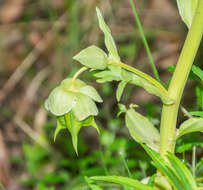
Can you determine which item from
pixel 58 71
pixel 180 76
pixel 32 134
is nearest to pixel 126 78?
pixel 180 76

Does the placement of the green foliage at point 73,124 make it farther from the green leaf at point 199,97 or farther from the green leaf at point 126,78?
the green leaf at point 199,97

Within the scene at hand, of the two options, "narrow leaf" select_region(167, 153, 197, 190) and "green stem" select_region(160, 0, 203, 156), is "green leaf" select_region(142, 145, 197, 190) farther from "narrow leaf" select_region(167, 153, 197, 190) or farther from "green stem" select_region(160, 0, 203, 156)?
"green stem" select_region(160, 0, 203, 156)

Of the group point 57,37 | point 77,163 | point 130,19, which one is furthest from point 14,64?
point 77,163

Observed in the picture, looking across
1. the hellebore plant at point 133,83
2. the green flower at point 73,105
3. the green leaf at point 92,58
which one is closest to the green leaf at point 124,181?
the hellebore plant at point 133,83

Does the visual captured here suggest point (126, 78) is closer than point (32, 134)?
Yes

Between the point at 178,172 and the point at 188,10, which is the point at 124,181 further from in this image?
the point at 188,10

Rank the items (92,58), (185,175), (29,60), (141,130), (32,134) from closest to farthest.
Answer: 1. (185,175)
2. (92,58)
3. (141,130)
4. (32,134)
5. (29,60)

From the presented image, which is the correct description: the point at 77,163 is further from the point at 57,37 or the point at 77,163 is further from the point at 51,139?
the point at 57,37
